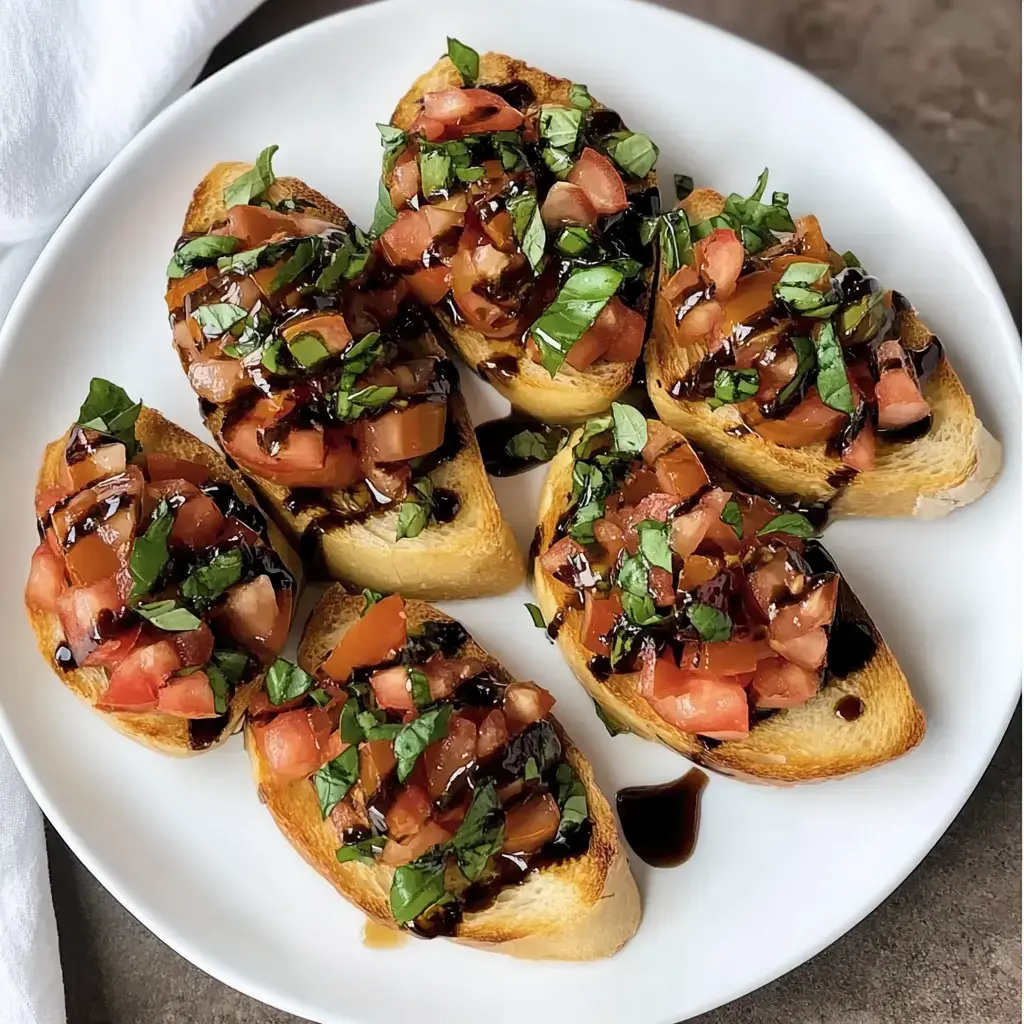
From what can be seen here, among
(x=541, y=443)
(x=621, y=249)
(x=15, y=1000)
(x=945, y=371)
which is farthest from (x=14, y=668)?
(x=945, y=371)

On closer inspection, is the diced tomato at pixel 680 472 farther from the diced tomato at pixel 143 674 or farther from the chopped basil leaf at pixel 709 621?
the diced tomato at pixel 143 674

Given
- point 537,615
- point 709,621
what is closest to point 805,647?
point 709,621

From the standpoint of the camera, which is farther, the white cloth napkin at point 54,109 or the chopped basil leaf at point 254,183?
the white cloth napkin at point 54,109

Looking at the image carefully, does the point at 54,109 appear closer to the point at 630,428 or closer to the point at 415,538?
the point at 415,538

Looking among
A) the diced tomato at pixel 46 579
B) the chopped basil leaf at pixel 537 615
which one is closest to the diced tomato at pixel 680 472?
the chopped basil leaf at pixel 537 615

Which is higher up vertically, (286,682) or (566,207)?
(566,207)

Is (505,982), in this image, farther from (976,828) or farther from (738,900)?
(976,828)

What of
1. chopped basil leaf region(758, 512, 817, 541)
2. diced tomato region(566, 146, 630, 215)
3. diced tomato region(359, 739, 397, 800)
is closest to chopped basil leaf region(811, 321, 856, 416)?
chopped basil leaf region(758, 512, 817, 541)
